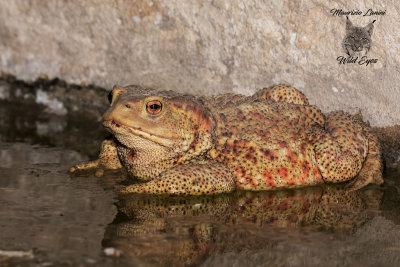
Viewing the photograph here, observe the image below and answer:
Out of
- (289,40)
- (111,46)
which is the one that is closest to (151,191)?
(289,40)

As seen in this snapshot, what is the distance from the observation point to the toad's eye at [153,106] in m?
4.26

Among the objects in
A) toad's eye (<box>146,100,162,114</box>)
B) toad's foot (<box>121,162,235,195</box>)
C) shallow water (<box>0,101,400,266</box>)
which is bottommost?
shallow water (<box>0,101,400,266</box>)

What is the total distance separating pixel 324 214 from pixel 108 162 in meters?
2.12

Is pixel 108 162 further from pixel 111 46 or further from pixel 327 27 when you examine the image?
pixel 327 27

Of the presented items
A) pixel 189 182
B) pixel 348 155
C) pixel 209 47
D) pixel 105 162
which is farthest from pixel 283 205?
pixel 209 47

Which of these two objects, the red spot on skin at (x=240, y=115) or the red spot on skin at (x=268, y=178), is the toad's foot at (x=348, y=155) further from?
the red spot on skin at (x=240, y=115)

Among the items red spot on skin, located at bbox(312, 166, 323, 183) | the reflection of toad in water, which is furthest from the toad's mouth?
red spot on skin, located at bbox(312, 166, 323, 183)

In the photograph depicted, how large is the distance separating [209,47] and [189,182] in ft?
7.38

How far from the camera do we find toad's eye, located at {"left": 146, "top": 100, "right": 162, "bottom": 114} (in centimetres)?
426

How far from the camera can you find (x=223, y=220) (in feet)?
12.6

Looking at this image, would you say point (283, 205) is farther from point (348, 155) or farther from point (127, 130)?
point (127, 130)

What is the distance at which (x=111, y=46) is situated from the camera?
6.69 meters

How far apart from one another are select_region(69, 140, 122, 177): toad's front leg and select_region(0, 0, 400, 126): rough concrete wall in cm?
153

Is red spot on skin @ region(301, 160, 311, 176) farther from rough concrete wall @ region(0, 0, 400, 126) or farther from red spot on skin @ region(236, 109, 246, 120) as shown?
rough concrete wall @ region(0, 0, 400, 126)
